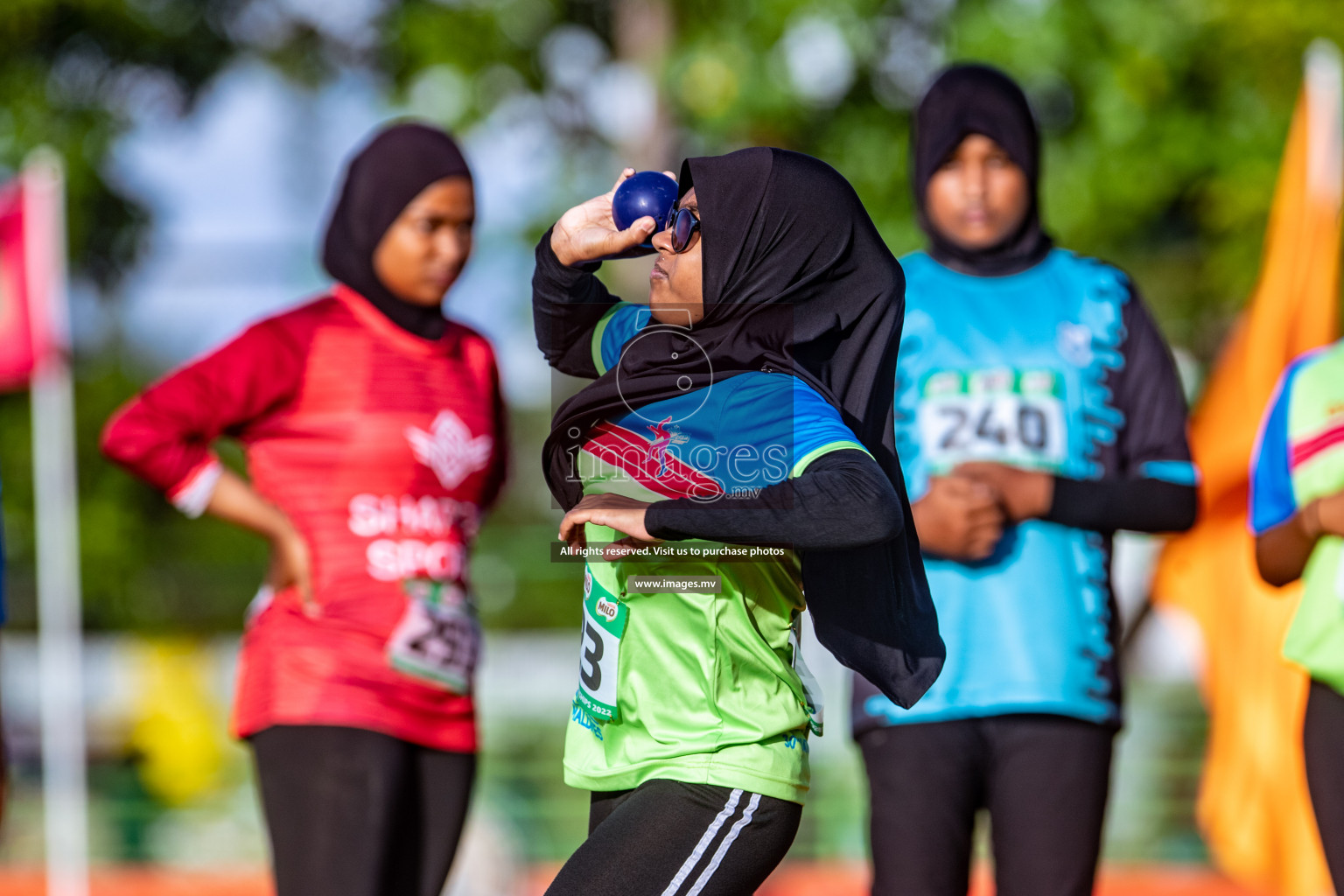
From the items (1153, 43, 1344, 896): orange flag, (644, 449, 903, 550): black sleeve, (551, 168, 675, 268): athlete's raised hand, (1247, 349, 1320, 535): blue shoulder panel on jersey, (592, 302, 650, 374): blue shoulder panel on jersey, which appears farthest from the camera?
(1153, 43, 1344, 896): orange flag

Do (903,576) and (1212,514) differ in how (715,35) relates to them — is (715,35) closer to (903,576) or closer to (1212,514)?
(1212,514)

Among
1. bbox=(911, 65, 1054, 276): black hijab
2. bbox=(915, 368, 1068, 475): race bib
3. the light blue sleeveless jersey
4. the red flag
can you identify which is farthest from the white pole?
bbox=(915, 368, 1068, 475): race bib

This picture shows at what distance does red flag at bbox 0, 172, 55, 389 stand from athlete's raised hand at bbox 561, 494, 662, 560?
5.42m

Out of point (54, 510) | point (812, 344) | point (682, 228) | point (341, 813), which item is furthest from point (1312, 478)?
point (54, 510)

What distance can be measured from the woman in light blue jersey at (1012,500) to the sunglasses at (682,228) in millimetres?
1052

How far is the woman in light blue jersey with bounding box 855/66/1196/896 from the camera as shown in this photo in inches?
125

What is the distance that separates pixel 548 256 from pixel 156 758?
327 inches

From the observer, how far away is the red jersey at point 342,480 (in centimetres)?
349

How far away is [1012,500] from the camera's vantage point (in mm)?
3223

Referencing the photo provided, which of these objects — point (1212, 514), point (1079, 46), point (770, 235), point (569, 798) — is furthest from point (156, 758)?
point (770, 235)

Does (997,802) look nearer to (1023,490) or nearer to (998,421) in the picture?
(1023,490)

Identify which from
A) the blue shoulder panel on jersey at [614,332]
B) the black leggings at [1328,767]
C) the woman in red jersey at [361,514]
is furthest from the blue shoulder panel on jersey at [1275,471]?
the woman in red jersey at [361,514]

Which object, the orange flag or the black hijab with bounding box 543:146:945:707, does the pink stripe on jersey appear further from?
the orange flag

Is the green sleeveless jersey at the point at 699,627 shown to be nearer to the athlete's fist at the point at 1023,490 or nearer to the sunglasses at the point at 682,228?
the sunglasses at the point at 682,228
